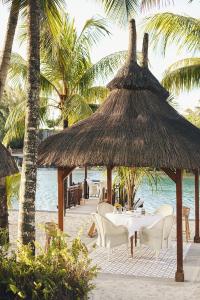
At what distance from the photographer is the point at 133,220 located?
923 cm

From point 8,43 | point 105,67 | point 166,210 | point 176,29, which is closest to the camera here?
point 8,43

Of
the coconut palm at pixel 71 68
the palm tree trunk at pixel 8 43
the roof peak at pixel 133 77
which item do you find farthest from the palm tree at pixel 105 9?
the coconut palm at pixel 71 68

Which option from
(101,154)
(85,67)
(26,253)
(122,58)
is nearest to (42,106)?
(85,67)

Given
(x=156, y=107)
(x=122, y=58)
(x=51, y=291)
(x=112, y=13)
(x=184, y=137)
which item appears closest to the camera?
(x=51, y=291)

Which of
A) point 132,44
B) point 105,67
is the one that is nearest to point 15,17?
point 132,44

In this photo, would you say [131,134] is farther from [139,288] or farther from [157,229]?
[139,288]

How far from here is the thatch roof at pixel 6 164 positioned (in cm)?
843

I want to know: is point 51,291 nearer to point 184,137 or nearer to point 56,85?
point 184,137

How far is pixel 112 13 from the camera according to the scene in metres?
7.82

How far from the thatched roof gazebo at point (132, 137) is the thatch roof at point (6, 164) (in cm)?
49

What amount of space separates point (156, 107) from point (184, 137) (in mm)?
959

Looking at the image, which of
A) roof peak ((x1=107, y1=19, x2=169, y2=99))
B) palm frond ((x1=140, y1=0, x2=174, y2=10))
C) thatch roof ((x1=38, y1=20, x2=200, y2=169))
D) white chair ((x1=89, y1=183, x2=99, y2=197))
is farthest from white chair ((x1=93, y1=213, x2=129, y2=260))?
white chair ((x1=89, y1=183, x2=99, y2=197))

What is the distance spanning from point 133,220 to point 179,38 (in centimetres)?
667

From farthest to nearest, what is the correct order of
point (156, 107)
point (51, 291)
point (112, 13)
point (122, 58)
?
point (122, 58), point (156, 107), point (112, 13), point (51, 291)
